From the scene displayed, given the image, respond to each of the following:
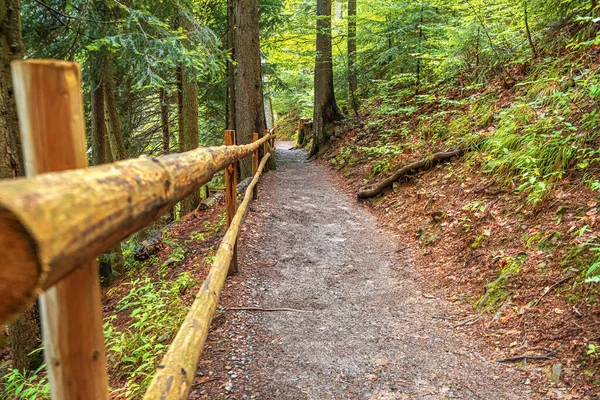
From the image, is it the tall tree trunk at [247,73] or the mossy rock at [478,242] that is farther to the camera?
the tall tree trunk at [247,73]

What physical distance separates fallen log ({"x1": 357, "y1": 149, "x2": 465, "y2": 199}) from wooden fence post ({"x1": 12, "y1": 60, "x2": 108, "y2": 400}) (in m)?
6.71

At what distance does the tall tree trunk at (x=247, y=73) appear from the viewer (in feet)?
31.8

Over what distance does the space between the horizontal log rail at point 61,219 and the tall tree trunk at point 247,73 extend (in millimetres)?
9091

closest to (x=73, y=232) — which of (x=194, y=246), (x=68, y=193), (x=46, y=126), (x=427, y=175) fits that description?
(x=68, y=193)

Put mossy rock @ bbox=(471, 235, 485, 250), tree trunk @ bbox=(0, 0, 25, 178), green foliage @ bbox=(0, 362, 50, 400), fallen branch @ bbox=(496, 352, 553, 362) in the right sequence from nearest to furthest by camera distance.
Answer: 1. fallen branch @ bbox=(496, 352, 553, 362)
2. green foliage @ bbox=(0, 362, 50, 400)
3. tree trunk @ bbox=(0, 0, 25, 178)
4. mossy rock @ bbox=(471, 235, 485, 250)

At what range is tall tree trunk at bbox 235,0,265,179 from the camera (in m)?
9.69

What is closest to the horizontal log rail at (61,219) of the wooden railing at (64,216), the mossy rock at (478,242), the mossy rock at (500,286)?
the wooden railing at (64,216)

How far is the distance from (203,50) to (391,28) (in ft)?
22.5

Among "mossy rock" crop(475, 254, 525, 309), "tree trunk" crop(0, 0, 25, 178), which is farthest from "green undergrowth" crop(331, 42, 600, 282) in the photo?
"tree trunk" crop(0, 0, 25, 178)

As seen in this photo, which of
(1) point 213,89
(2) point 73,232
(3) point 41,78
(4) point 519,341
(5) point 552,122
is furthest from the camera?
(1) point 213,89

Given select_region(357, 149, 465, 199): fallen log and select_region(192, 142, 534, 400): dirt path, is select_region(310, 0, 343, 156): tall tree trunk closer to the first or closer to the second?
select_region(357, 149, 465, 199): fallen log

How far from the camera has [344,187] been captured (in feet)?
31.9

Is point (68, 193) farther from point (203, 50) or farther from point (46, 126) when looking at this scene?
point (203, 50)

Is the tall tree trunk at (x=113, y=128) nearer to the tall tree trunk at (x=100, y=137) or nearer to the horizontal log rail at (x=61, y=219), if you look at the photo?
the tall tree trunk at (x=100, y=137)
